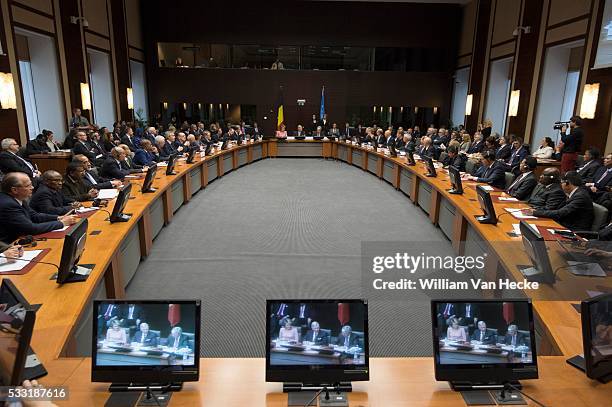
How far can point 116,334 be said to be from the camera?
1.89 meters

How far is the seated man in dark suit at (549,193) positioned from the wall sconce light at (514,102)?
6.58 m

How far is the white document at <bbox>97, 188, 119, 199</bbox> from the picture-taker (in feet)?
17.2

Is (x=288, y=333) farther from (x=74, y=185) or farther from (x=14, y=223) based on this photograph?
(x=74, y=185)

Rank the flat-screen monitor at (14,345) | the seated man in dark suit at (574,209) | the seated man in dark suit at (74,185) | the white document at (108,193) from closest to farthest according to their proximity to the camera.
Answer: the flat-screen monitor at (14,345), the seated man in dark suit at (574,209), the seated man in dark suit at (74,185), the white document at (108,193)

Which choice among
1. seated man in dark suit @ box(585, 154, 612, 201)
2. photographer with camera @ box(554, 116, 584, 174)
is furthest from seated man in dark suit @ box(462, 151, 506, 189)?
photographer with camera @ box(554, 116, 584, 174)

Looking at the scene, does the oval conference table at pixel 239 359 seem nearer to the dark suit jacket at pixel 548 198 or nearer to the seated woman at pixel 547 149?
the dark suit jacket at pixel 548 198

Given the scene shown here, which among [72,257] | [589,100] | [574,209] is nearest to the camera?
[72,257]

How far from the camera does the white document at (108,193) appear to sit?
17.2 feet

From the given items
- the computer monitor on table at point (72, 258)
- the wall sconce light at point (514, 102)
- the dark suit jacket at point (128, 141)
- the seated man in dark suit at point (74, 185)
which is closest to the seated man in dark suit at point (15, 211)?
the computer monitor on table at point (72, 258)

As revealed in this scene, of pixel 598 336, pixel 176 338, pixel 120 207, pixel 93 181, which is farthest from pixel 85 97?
pixel 598 336

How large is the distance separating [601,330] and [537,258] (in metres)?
1.16

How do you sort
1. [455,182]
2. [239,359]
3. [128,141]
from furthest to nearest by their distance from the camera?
[128,141], [455,182], [239,359]

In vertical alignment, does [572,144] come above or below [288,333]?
above

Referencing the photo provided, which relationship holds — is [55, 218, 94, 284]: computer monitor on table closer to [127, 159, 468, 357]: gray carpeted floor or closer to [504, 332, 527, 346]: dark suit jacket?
[127, 159, 468, 357]: gray carpeted floor
